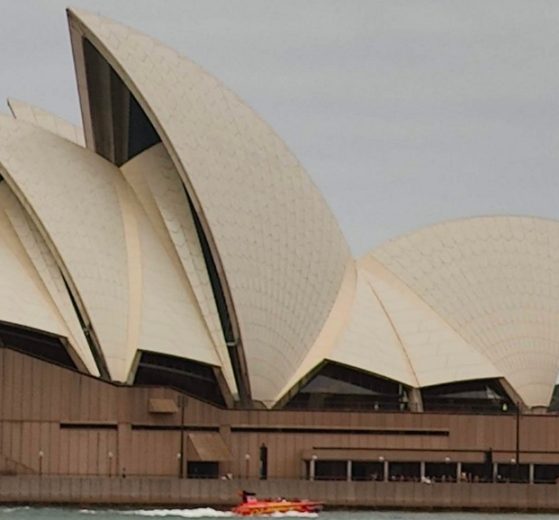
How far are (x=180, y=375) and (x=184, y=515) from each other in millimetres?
11280

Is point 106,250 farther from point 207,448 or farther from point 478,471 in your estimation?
point 478,471

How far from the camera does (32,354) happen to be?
86.8 meters

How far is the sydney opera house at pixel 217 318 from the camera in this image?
86812 mm

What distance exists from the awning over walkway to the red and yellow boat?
15.5 ft

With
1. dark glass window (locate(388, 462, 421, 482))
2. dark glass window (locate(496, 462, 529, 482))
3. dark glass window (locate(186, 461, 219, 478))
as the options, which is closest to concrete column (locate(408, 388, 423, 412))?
dark glass window (locate(388, 462, 421, 482))

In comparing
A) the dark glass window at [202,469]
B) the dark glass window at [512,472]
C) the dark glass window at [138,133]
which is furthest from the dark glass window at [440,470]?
the dark glass window at [138,133]

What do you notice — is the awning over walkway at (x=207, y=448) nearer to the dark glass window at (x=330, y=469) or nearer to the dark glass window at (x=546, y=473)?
the dark glass window at (x=330, y=469)

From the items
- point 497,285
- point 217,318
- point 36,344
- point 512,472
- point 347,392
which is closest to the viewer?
point 36,344

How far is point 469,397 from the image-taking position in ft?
312

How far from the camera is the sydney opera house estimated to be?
86.8m

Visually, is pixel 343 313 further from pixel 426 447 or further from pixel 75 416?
pixel 75 416

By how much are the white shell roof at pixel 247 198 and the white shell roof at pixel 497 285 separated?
4.76 meters

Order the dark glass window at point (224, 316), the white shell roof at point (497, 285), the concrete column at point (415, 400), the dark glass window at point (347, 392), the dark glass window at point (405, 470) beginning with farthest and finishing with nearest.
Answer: the white shell roof at point (497, 285), the concrete column at point (415, 400), the dark glass window at point (347, 392), the dark glass window at point (405, 470), the dark glass window at point (224, 316)

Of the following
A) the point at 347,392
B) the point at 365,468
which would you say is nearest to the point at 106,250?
the point at 347,392
